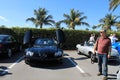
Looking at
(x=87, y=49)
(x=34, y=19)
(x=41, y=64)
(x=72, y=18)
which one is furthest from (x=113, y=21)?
(x=41, y=64)

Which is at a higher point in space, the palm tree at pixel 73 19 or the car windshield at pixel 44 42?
the palm tree at pixel 73 19

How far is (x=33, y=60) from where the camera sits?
12.6 meters

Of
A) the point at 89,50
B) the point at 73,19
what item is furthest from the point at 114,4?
the point at 73,19

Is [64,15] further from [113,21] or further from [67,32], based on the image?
[67,32]

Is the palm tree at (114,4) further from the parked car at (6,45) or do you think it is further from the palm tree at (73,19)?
the palm tree at (73,19)

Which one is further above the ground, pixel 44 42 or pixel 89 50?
pixel 44 42

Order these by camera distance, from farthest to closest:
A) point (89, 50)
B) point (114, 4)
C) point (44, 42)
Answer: point (114, 4), point (89, 50), point (44, 42)

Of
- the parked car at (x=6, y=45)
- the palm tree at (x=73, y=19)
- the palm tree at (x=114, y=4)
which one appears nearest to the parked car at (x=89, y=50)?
the parked car at (x=6, y=45)

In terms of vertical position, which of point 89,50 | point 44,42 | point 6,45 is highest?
point 44,42

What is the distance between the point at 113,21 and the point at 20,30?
30.5 metres

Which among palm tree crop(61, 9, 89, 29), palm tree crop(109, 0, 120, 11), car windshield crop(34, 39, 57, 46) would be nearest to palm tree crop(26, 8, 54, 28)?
palm tree crop(61, 9, 89, 29)

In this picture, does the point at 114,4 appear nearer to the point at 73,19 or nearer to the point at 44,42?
the point at 44,42

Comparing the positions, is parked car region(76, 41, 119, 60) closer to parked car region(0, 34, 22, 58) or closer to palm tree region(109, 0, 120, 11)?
parked car region(0, 34, 22, 58)

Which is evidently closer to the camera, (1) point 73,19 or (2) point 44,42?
(2) point 44,42
